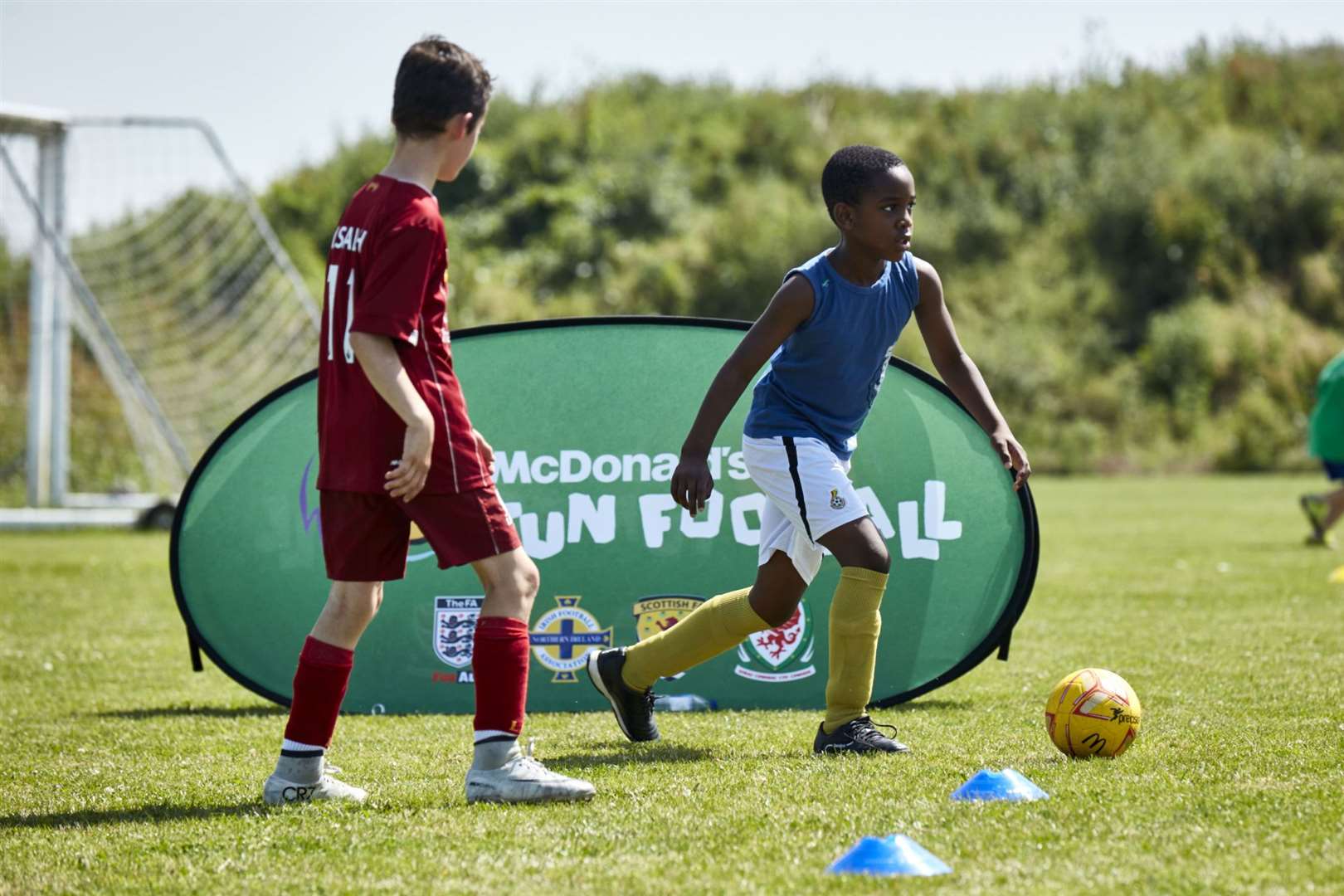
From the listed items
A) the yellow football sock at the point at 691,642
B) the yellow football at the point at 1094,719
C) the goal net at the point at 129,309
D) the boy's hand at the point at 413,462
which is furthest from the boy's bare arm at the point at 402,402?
the goal net at the point at 129,309

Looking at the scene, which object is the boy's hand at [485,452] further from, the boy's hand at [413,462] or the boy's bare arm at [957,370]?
the boy's bare arm at [957,370]

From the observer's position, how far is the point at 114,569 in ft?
33.8

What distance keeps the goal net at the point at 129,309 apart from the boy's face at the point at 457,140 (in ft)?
34.5

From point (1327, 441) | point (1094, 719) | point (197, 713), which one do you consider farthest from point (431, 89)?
point (1327, 441)

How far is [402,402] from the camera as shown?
3.16 meters

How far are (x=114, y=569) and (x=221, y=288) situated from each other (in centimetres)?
925

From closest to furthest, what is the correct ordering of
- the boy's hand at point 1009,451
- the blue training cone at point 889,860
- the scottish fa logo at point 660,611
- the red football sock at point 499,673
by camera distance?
1. the blue training cone at point 889,860
2. the red football sock at point 499,673
3. the boy's hand at point 1009,451
4. the scottish fa logo at point 660,611

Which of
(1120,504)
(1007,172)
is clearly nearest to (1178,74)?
(1007,172)

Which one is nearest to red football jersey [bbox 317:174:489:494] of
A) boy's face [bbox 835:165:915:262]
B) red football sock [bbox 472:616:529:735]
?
red football sock [bbox 472:616:529:735]

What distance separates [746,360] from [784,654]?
4.17 ft

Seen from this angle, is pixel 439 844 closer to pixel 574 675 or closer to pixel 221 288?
pixel 574 675

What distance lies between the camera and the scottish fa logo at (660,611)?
4.79 m

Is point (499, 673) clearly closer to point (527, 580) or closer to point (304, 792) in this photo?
point (527, 580)

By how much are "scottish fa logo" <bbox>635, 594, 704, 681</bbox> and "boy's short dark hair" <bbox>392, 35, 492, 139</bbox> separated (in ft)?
6.39
